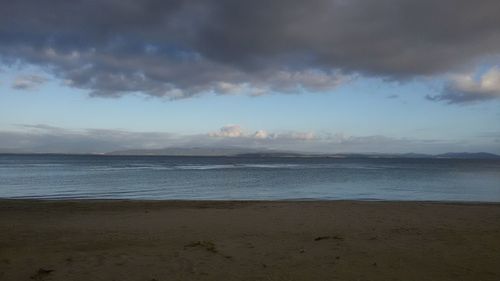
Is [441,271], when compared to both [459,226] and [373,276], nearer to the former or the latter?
[373,276]

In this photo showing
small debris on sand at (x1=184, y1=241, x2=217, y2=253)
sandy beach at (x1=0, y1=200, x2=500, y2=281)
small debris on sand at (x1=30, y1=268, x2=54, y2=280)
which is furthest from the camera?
small debris on sand at (x1=184, y1=241, x2=217, y2=253)

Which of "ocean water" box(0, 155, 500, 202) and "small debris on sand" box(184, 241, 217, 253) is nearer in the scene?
"small debris on sand" box(184, 241, 217, 253)

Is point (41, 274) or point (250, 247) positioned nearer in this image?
point (41, 274)

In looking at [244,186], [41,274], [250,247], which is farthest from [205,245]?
[244,186]

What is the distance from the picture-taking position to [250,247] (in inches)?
361

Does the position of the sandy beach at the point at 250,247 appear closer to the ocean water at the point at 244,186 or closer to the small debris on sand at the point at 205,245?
the small debris on sand at the point at 205,245

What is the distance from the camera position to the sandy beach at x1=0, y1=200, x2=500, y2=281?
7133 mm

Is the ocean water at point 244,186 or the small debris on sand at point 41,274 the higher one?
the small debris on sand at point 41,274

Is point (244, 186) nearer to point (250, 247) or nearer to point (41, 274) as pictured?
point (250, 247)

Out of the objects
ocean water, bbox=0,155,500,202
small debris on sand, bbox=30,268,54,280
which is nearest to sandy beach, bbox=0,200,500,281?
small debris on sand, bbox=30,268,54,280

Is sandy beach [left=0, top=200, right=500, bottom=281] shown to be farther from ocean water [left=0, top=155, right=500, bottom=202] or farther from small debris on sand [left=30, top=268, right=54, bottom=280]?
ocean water [left=0, top=155, right=500, bottom=202]

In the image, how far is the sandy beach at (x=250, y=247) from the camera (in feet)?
23.4

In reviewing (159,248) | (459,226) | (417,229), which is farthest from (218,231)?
(459,226)

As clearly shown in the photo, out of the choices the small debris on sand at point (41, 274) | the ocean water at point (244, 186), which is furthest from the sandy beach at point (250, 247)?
the ocean water at point (244, 186)
